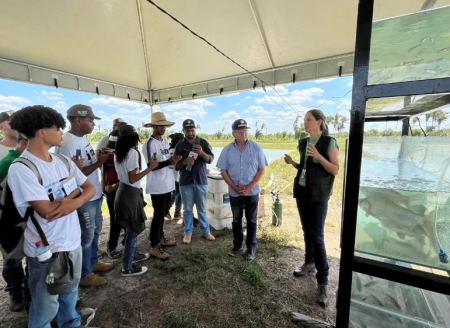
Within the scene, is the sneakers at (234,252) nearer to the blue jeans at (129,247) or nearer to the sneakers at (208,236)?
the sneakers at (208,236)

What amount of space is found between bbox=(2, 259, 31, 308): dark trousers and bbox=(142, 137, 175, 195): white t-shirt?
4.31ft

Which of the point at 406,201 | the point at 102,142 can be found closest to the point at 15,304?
the point at 102,142

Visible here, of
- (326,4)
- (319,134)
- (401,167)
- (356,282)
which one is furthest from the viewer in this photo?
(326,4)

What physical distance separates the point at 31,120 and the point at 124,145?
972 millimetres

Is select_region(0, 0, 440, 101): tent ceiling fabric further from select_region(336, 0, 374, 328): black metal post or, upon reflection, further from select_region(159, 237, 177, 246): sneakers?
select_region(159, 237, 177, 246): sneakers

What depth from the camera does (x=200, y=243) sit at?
10.4 feet

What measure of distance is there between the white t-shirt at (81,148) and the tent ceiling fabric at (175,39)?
5.57 ft

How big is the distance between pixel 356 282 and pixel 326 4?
2686 millimetres

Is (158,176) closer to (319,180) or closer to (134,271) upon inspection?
(134,271)

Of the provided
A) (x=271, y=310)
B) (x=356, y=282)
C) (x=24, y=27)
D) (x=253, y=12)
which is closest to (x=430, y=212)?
(x=356, y=282)

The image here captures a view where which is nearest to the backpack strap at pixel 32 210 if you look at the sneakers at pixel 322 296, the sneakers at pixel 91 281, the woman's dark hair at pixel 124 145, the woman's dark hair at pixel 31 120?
the woman's dark hair at pixel 31 120

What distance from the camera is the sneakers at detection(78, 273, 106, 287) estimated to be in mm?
2207

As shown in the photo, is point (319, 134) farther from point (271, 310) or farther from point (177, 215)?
point (177, 215)

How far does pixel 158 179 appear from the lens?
264 centimetres
